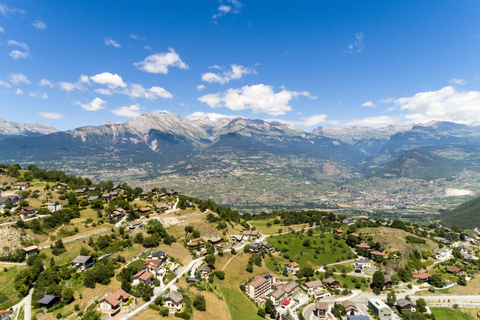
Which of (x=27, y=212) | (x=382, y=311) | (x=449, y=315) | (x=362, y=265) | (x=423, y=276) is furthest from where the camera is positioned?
(x=362, y=265)

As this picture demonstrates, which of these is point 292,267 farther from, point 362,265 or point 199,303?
point 199,303

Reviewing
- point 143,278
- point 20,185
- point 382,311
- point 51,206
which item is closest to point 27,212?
point 51,206

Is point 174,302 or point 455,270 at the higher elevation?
point 174,302

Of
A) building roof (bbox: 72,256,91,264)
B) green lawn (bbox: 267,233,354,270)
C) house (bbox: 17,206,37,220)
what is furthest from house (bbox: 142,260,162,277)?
green lawn (bbox: 267,233,354,270)

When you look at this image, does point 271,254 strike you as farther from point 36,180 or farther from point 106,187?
point 36,180

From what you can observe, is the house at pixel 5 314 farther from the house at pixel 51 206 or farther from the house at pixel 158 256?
the house at pixel 51 206

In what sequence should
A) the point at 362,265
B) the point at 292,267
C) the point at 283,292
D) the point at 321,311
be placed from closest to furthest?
the point at 321,311, the point at 283,292, the point at 292,267, the point at 362,265

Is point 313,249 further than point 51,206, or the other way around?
point 313,249

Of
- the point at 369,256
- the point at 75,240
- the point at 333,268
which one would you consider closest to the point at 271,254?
the point at 333,268
